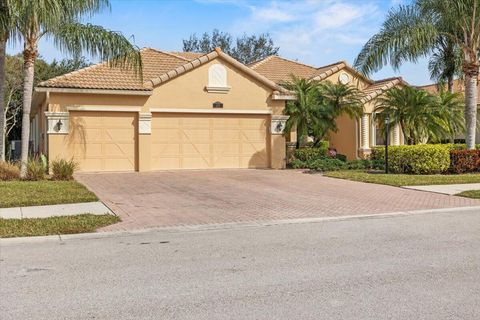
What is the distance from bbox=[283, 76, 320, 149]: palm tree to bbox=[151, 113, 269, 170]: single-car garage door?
3.79 feet

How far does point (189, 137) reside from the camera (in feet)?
70.2

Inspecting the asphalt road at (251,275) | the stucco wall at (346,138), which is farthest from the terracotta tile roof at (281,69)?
the asphalt road at (251,275)

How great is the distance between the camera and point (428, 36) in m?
18.3

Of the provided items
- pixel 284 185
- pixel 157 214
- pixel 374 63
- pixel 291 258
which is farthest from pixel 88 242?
pixel 374 63

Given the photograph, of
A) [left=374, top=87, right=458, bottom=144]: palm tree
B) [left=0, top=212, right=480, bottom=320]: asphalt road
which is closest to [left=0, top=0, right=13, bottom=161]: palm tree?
[left=0, top=212, right=480, bottom=320]: asphalt road

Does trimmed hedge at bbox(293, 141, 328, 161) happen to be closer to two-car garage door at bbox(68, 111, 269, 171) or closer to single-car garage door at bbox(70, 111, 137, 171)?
two-car garage door at bbox(68, 111, 269, 171)

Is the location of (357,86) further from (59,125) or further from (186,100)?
(59,125)

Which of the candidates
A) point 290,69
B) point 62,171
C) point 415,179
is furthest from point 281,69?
point 62,171

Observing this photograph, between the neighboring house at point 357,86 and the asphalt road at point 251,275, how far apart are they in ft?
53.9

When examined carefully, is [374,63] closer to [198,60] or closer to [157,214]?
[198,60]

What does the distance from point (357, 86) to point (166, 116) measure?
11.2m

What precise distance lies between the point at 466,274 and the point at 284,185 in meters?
9.99

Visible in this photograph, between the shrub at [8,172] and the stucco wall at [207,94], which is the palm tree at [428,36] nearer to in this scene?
the stucco wall at [207,94]

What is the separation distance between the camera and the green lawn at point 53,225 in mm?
8523
